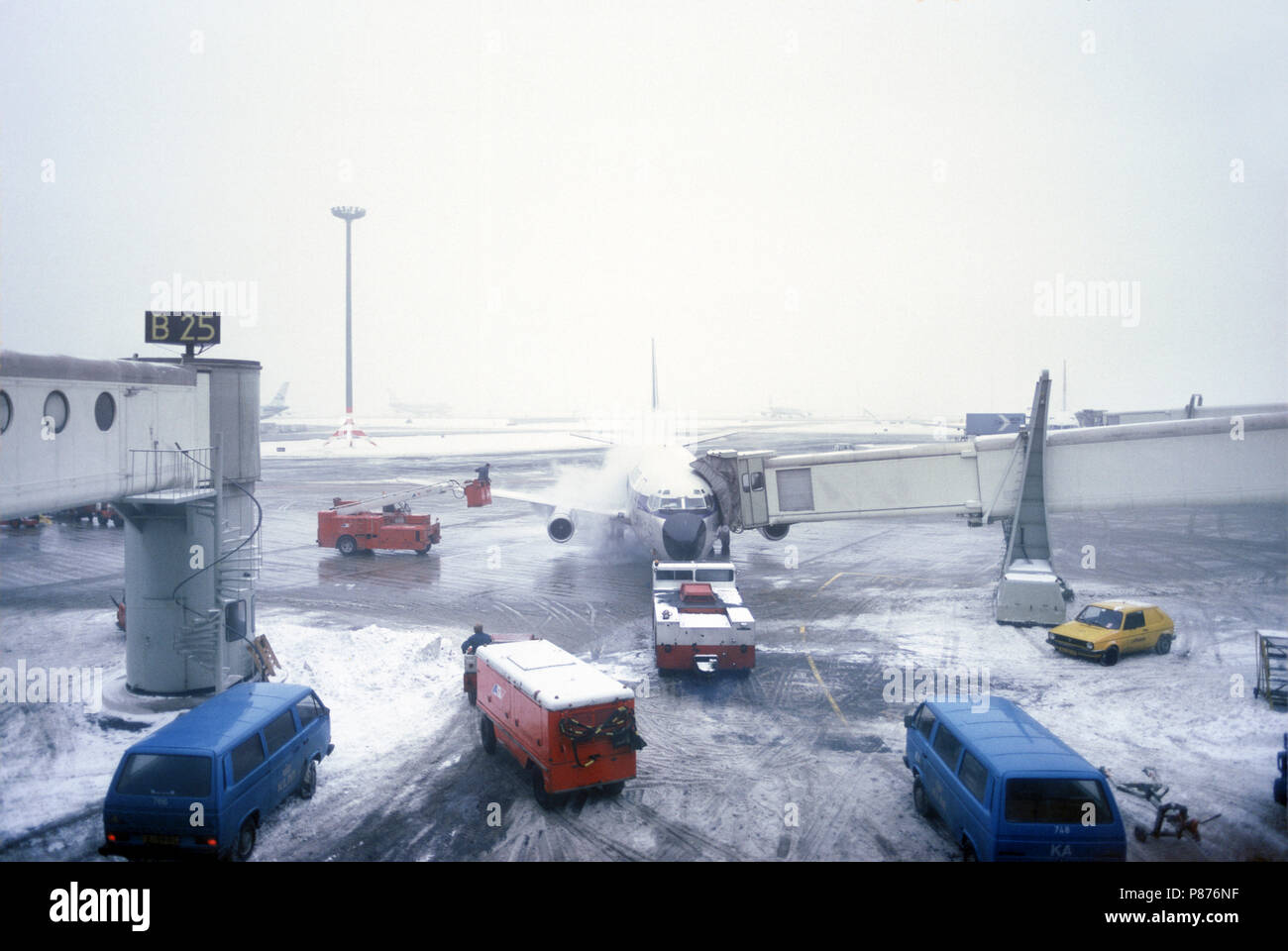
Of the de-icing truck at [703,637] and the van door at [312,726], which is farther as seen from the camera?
the de-icing truck at [703,637]

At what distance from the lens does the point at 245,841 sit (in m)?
14.6

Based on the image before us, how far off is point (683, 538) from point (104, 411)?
20.1 metres

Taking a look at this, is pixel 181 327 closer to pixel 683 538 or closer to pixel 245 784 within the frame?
pixel 245 784

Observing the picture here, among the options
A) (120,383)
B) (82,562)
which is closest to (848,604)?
(120,383)

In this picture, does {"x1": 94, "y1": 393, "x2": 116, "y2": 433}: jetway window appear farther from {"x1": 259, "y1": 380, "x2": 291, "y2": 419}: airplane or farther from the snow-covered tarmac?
{"x1": 259, "y1": 380, "x2": 291, "y2": 419}: airplane

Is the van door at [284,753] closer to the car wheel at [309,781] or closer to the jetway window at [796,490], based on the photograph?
the car wheel at [309,781]

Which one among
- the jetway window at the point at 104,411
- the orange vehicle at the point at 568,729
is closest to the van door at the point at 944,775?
the orange vehicle at the point at 568,729

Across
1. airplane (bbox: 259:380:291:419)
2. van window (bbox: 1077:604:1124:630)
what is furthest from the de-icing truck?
airplane (bbox: 259:380:291:419)

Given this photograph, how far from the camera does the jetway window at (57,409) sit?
589 inches

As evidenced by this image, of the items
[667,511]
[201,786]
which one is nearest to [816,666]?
[667,511]

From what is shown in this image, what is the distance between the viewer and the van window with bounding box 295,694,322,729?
17391 millimetres

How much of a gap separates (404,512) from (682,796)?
109 feet

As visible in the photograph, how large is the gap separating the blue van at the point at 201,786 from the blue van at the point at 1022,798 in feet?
41.5

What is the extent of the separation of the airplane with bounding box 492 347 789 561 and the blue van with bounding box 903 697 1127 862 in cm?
1753
